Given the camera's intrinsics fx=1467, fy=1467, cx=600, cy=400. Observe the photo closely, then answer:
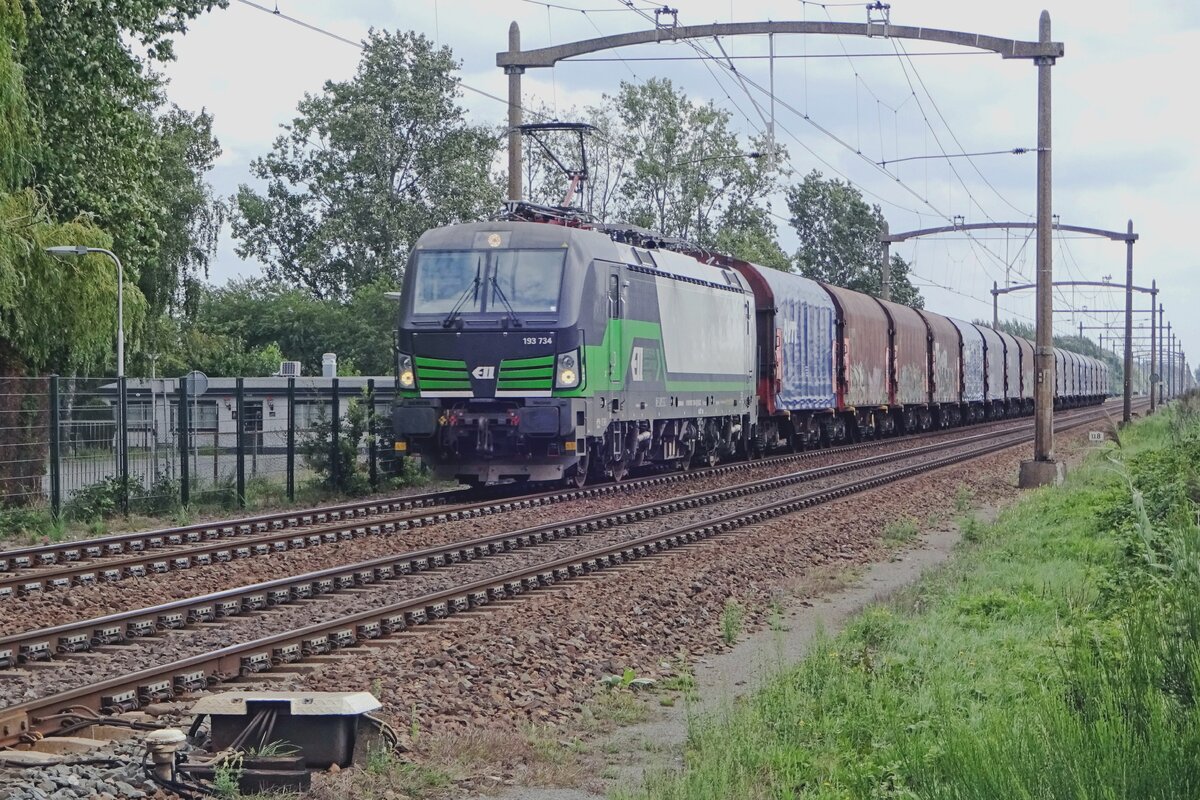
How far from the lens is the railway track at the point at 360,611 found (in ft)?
27.3

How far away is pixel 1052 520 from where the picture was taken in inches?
682

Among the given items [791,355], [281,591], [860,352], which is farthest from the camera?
[860,352]

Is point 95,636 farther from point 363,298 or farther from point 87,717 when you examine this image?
point 363,298

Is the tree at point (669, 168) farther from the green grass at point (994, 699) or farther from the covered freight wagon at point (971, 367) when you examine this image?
the green grass at point (994, 699)

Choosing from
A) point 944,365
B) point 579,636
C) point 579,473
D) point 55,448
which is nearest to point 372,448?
point 579,473

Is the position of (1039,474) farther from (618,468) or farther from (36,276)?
(36,276)

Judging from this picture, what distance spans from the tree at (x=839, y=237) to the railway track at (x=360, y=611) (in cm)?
7998

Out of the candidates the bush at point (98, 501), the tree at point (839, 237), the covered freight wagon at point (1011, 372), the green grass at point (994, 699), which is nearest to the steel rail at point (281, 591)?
the green grass at point (994, 699)

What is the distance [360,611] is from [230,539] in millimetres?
5746

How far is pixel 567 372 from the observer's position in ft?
66.9

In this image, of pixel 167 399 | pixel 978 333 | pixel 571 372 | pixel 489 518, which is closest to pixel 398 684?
pixel 489 518

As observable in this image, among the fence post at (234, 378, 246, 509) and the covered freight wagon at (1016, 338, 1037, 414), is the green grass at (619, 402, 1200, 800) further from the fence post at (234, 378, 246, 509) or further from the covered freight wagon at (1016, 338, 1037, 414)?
the covered freight wagon at (1016, 338, 1037, 414)

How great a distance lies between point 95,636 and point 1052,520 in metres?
11.3

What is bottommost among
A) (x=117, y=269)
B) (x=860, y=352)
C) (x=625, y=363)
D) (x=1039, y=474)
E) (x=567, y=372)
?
(x=1039, y=474)
